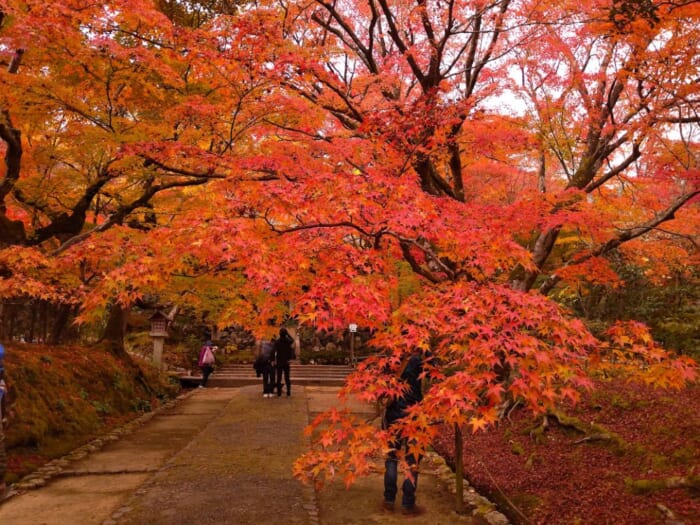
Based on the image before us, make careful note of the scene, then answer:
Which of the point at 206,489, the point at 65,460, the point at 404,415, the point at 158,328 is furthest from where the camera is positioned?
the point at 158,328

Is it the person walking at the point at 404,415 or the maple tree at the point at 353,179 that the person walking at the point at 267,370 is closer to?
the maple tree at the point at 353,179

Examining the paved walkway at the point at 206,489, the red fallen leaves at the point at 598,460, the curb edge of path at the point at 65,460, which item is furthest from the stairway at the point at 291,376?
the red fallen leaves at the point at 598,460

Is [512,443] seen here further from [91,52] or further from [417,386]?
[91,52]

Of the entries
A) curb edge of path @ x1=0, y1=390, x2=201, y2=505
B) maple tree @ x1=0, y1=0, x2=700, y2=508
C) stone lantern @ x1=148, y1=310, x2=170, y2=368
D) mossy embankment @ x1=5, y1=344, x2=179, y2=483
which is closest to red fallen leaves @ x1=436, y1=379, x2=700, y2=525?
maple tree @ x1=0, y1=0, x2=700, y2=508

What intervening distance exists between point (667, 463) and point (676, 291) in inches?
456

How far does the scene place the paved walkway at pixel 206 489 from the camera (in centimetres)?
521

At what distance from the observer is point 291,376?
1914 cm

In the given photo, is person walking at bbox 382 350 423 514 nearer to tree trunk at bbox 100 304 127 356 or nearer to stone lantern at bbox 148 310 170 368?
Answer: tree trunk at bbox 100 304 127 356

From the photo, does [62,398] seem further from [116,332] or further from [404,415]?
[404,415]

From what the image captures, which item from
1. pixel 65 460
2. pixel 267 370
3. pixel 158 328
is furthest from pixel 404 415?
pixel 158 328

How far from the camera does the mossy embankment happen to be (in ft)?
24.1

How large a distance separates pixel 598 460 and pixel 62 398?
8869mm

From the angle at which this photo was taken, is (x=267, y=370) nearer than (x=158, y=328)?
Yes

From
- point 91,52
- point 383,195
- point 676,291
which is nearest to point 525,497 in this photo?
point 383,195
